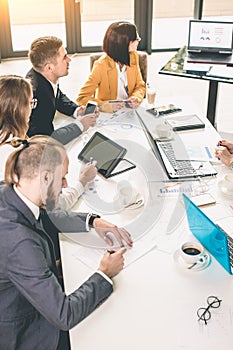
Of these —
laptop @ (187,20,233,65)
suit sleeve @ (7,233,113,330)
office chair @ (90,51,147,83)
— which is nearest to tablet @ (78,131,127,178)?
suit sleeve @ (7,233,113,330)

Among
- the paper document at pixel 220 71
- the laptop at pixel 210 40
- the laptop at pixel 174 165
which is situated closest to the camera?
the laptop at pixel 174 165

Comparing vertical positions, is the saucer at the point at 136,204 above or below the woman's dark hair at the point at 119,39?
below

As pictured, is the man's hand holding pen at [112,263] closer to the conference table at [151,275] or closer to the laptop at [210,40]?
the conference table at [151,275]

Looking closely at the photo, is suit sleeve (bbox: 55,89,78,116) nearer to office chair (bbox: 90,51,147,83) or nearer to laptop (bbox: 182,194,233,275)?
office chair (bbox: 90,51,147,83)

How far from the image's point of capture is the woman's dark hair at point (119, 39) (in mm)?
3342

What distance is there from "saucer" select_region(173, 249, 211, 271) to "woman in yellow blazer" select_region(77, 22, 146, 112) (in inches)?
58.6

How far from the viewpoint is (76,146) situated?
278 cm

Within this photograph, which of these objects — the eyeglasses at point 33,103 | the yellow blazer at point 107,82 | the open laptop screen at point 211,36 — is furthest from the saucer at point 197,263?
the open laptop screen at point 211,36

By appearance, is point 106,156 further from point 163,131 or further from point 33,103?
point 33,103

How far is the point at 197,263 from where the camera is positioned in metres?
1.90

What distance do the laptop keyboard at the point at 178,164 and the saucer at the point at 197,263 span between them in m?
0.60

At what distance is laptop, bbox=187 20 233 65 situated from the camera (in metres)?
4.05

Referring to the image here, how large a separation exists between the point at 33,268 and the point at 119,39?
6.91 feet

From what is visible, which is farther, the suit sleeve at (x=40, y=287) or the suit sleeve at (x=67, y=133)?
the suit sleeve at (x=67, y=133)
